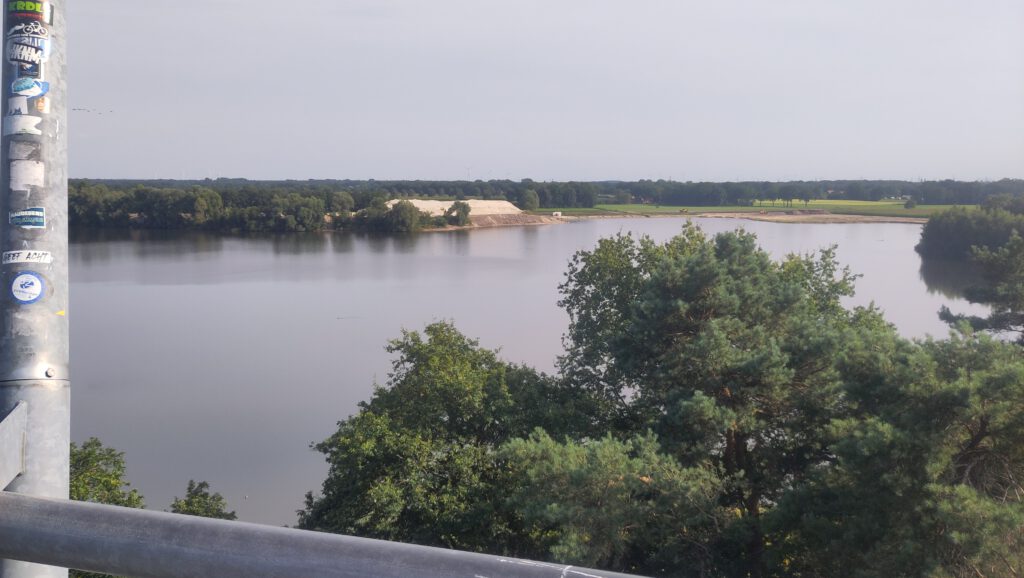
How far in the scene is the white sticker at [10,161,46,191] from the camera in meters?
1.14

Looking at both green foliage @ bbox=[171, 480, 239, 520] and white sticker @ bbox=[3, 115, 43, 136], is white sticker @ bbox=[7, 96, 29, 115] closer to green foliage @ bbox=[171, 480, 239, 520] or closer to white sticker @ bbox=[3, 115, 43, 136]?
white sticker @ bbox=[3, 115, 43, 136]

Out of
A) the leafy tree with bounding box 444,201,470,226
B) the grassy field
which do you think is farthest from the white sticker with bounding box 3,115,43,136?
the leafy tree with bounding box 444,201,470,226

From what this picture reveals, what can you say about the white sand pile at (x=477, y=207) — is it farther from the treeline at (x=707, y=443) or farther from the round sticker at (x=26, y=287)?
the round sticker at (x=26, y=287)

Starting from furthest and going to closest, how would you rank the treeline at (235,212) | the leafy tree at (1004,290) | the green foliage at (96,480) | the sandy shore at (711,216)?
the treeline at (235,212) < the sandy shore at (711,216) < the leafy tree at (1004,290) < the green foliage at (96,480)

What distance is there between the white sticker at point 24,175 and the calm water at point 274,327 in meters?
9.84

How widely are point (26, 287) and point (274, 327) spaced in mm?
21967

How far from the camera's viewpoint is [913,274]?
2512 cm

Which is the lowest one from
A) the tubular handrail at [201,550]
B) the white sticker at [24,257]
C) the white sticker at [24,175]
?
the tubular handrail at [201,550]

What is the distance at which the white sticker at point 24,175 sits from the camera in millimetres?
1138

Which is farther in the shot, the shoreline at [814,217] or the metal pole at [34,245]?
the shoreline at [814,217]

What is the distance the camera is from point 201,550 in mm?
866

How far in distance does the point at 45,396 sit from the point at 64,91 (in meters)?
0.43

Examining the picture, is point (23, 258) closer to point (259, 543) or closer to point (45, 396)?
point (45, 396)

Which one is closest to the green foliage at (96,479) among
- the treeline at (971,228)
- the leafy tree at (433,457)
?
the leafy tree at (433,457)
